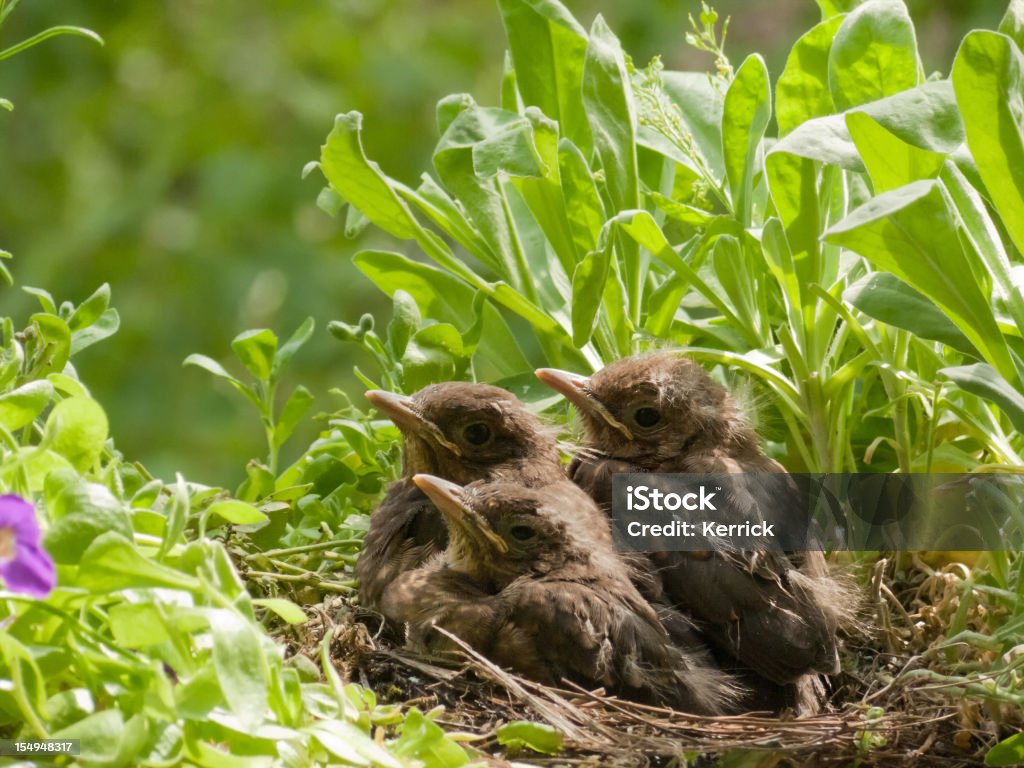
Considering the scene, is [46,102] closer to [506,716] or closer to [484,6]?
[484,6]

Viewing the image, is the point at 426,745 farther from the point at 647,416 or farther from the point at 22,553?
the point at 647,416

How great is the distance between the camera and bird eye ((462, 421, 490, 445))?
1978mm

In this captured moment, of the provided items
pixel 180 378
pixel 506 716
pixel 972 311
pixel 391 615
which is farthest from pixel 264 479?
pixel 180 378

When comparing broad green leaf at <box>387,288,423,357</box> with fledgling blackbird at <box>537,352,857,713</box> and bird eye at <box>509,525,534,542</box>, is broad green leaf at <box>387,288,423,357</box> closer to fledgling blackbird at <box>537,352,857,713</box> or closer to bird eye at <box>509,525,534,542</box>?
fledgling blackbird at <box>537,352,857,713</box>

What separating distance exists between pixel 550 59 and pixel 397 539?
31.5 inches

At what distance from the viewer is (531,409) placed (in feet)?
6.70

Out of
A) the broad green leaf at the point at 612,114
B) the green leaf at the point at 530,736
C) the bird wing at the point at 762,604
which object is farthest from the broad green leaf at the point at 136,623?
the broad green leaf at the point at 612,114

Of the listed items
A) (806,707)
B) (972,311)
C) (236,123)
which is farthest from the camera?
(236,123)

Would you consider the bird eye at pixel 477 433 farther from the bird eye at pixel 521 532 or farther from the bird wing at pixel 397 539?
the bird eye at pixel 521 532

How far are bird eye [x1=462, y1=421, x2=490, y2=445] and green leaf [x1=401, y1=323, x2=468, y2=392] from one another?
13 centimetres

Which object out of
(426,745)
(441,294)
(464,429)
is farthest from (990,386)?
(441,294)

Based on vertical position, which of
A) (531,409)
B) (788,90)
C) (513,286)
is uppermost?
(788,90)

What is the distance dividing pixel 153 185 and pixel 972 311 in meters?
4.03

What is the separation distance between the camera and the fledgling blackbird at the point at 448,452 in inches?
75.7
